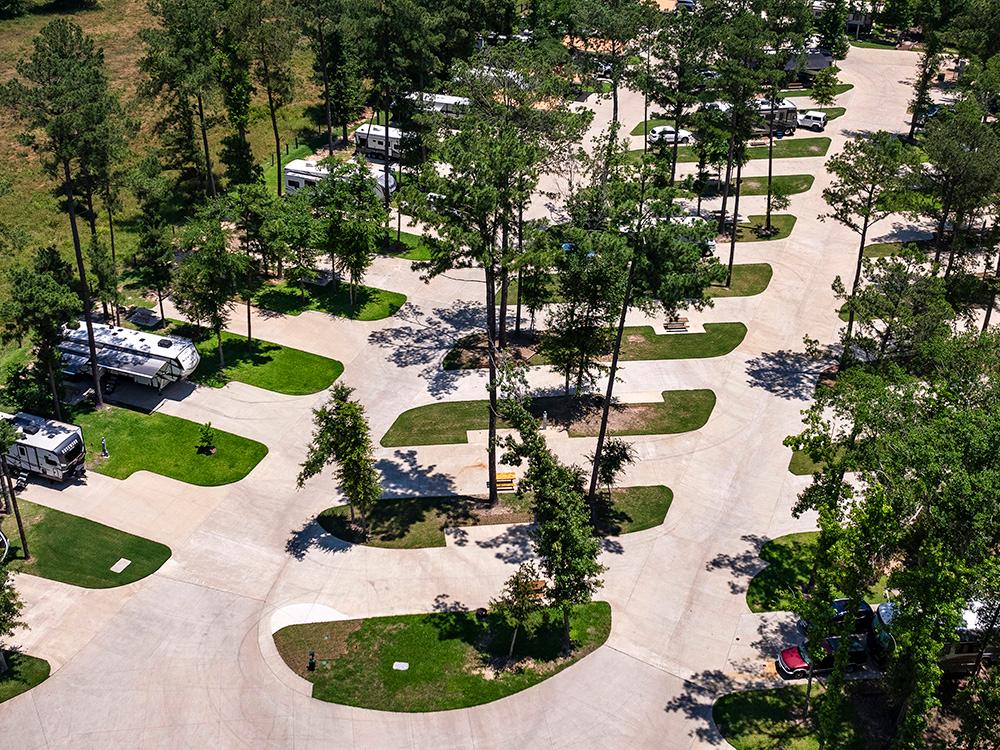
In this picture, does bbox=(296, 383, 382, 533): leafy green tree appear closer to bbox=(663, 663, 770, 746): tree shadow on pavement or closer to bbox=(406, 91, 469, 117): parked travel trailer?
bbox=(663, 663, 770, 746): tree shadow on pavement

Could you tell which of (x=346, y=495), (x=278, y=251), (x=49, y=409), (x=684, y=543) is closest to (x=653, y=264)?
(x=684, y=543)

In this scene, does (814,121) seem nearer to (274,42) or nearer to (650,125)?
(650,125)

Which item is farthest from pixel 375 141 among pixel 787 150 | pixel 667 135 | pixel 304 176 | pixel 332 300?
pixel 787 150

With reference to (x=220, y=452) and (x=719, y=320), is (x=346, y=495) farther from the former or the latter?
(x=719, y=320)

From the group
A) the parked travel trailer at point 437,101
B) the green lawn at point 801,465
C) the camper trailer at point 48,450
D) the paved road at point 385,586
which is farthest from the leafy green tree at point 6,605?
the parked travel trailer at point 437,101

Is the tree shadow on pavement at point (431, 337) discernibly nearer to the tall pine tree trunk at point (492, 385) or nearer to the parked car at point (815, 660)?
the tall pine tree trunk at point (492, 385)
